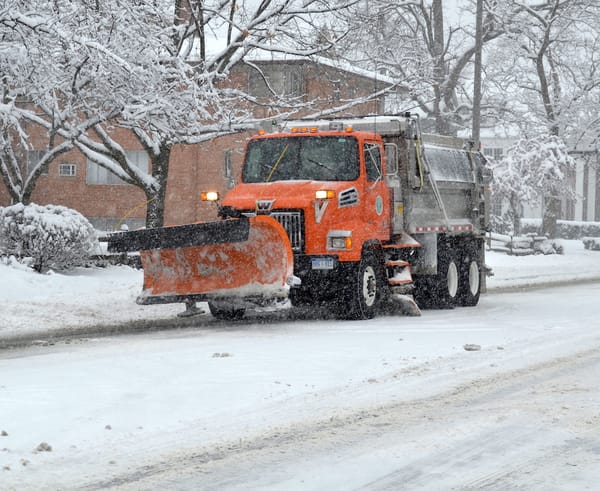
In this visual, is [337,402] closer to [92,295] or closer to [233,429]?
[233,429]

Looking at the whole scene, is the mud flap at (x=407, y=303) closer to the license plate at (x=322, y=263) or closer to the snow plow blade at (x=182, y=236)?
the license plate at (x=322, y=263)

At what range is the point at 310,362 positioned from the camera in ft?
34.0

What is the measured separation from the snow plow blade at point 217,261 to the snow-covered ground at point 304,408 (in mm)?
576

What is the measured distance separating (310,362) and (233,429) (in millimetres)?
2998

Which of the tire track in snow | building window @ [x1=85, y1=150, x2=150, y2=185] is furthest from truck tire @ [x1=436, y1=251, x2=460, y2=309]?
building window @ [x1=85, y1=150, x2=150, y2=185]

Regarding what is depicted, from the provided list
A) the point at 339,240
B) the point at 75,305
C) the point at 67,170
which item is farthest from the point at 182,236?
the point at 67,170

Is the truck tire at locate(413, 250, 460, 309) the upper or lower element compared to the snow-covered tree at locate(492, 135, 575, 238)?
lower

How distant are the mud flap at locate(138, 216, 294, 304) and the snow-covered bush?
5.30 m

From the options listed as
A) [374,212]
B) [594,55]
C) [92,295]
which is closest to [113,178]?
[594,55]

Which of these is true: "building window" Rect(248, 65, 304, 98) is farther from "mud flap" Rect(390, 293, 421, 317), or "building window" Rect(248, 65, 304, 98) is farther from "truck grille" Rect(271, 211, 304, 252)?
"truck grille" Rect(271, 211, 304, 252)

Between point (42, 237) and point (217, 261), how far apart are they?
6.06m

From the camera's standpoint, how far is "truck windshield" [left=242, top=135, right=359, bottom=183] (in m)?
15.3

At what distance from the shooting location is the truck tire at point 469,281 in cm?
1859

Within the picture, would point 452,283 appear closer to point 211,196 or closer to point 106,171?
point 211,196
